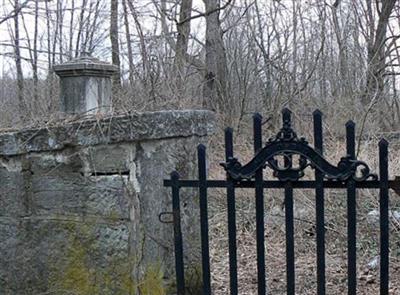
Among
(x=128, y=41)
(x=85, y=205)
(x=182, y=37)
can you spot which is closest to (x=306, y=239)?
(x=85, y=205)

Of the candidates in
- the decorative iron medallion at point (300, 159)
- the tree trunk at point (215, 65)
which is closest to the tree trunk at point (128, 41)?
the tree trunk at point (215, 65)

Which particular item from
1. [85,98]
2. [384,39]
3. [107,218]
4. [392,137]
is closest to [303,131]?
[392,137]

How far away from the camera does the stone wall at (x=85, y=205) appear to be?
7.18ft

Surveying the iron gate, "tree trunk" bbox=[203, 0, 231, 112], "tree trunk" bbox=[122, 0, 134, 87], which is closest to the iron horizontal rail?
the iron gate

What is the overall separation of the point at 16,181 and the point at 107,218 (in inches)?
17.3

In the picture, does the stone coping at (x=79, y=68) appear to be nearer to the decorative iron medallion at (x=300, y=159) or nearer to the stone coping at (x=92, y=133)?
the stone coping at (x=92, y=133)

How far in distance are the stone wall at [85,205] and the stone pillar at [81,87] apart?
1.91 feet

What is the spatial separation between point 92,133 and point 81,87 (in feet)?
2.35

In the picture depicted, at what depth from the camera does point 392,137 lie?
614cm

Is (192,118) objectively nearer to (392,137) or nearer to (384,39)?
(392,137)

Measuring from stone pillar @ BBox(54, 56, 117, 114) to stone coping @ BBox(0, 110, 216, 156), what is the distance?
0.56 meters

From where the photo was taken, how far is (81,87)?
2.82 metres

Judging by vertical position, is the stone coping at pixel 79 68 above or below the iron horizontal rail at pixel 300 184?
above

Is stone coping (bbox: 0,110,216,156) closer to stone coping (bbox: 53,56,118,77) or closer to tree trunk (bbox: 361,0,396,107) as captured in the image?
stone coping (bbox: 53,56,118,77)
